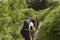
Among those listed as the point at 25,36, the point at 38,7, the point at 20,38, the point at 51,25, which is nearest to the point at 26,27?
the point at 25,36

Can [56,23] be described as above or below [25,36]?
above

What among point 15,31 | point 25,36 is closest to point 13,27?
point 15,31

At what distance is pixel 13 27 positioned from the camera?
1314 cm

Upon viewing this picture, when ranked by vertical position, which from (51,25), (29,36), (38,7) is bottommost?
(38,7)

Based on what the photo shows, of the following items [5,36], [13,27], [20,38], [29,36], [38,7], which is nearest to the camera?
[5,36]

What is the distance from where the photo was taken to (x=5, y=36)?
10.5m

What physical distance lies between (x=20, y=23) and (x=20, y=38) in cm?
124

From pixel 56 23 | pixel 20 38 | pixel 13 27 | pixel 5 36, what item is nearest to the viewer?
pixel 56 23

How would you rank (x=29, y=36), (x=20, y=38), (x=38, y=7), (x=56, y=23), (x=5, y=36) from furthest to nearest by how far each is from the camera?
(x=38, y=7)
(x=20, y=38)
(x=29, y=36)
(x=5, y=36)
(x=56, y=23)

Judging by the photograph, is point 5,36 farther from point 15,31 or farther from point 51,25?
point 51,25

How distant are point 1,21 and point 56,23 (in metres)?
4.39

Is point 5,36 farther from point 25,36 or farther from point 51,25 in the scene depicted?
point 51,25

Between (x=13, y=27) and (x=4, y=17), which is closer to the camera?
(x=4, y=17)

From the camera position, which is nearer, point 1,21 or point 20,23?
point 1,21
